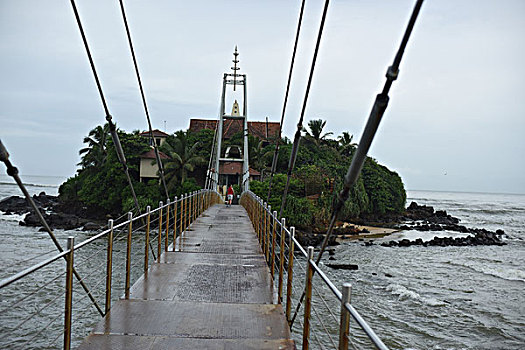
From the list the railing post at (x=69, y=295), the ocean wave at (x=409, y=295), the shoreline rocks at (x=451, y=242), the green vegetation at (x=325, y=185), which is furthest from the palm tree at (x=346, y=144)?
the railing post at (x=69, y=295)

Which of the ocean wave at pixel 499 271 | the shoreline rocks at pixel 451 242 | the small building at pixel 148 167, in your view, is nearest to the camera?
the ocean wave at pixel 499 271

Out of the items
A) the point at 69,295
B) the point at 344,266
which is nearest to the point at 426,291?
the point at 344,266

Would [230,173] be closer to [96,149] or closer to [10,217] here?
[96,149]

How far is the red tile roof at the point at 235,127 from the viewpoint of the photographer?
47.4 metres

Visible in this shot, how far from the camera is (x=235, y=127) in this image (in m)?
48.2

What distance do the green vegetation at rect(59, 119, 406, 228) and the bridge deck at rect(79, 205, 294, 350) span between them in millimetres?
24267

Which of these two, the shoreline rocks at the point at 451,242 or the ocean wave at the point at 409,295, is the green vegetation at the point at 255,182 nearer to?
the shoreline rocks at the point at 451,242

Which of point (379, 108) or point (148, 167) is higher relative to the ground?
point (148, 167)

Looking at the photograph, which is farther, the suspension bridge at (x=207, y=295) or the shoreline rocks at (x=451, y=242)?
the shoreline rocks at (x=451, y=242)

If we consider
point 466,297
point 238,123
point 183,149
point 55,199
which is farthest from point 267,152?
point 55,199

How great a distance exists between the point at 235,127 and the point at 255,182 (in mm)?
15595

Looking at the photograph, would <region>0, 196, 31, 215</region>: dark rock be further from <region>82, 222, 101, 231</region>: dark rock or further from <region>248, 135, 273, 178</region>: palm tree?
<region>248, 135, 273, 178</region>: palm tree

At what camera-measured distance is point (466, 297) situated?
17.4 metres

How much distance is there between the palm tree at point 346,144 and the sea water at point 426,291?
54.1 feet
